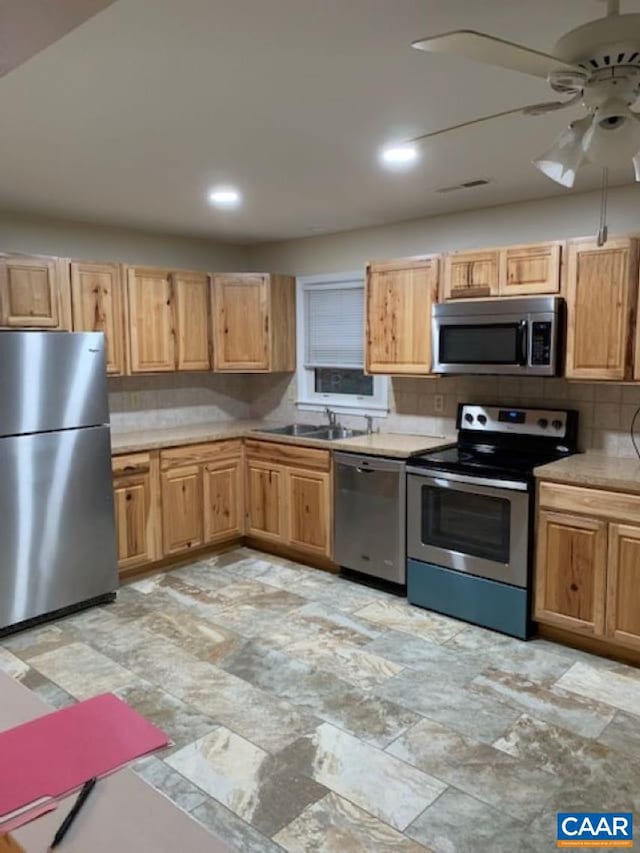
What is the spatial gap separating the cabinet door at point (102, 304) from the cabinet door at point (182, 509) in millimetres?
839

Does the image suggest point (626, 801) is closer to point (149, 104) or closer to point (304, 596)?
point (304, 596)

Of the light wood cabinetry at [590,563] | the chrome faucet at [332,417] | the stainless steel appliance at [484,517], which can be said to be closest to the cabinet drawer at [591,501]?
the light wood cabinetry at [590,563]

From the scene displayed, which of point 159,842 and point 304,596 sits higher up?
point 159,842

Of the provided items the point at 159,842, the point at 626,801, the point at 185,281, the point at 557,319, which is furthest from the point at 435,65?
the point at 185,281

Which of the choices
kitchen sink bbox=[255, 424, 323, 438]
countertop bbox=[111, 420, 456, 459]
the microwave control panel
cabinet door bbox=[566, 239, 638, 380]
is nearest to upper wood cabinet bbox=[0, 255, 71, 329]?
countertop bbox=[111, 420, 456, 459]

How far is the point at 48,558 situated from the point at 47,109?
2388 millimetres

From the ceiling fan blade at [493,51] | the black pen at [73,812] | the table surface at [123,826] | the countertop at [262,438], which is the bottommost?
the table surface at [123,826]

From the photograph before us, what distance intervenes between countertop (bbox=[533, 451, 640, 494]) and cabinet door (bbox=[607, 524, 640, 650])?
21 centimetres

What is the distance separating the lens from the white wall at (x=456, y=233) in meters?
3.60

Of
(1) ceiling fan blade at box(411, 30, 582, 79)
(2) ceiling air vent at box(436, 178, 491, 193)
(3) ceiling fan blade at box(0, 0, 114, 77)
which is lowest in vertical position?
(3) ceiling fan blade at box(0, 0, 114, 77)

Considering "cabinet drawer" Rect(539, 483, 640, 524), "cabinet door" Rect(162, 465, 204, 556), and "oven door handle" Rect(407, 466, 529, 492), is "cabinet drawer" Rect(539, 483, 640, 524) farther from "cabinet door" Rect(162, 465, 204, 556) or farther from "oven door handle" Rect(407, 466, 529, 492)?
"cabinet door" Rect(162, 465, 204, 556)

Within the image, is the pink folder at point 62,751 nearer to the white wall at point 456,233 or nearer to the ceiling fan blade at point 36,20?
the ceiling fan blade at point 36,20

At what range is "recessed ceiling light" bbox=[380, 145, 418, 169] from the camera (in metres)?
2.79

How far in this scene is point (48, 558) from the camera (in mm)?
3621
